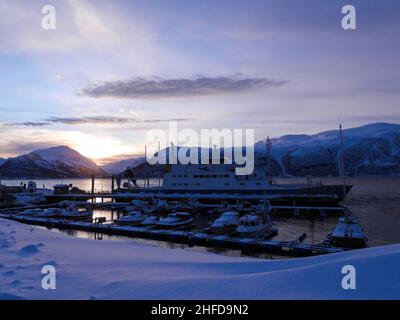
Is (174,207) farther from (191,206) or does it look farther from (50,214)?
(50,214)

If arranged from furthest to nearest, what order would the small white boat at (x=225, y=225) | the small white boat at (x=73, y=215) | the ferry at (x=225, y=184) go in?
the ferry at (x=225, y=184)
the small white boat at (x=73, y=215)
the small white boat at (x=225, y=225)

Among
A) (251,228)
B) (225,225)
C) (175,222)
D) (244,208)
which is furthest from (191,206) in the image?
(251,228)

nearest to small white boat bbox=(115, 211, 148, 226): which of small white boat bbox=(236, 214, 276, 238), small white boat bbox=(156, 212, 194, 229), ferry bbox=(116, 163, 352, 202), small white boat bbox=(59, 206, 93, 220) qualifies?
small white boat bbox=(156, 212, 194, 229)

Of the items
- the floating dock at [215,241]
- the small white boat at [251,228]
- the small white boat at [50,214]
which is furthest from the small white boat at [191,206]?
the small white boat at [251,228]

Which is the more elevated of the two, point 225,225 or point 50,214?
point 225,225

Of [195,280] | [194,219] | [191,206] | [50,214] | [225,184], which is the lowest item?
[194,219]

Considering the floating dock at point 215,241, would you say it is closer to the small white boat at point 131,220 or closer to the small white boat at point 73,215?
the small white boat at point 131,220

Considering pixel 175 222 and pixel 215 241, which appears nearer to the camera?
pixel 215 241

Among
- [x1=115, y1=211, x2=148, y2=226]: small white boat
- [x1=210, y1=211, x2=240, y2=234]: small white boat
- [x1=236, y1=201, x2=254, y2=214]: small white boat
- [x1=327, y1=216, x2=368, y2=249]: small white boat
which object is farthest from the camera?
[x1=236, y1=201, x2=254, y2=214]: small white boat

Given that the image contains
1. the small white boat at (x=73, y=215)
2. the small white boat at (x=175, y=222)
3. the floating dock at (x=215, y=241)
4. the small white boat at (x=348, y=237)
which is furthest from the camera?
the small white boat at (x=73, y=215)

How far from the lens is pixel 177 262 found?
1032cm

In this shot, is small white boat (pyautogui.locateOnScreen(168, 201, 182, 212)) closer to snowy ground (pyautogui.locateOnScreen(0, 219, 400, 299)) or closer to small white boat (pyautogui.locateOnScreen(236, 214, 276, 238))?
small white boat (pyautogui.locateOnScreen(236, 214, 276, 238))
